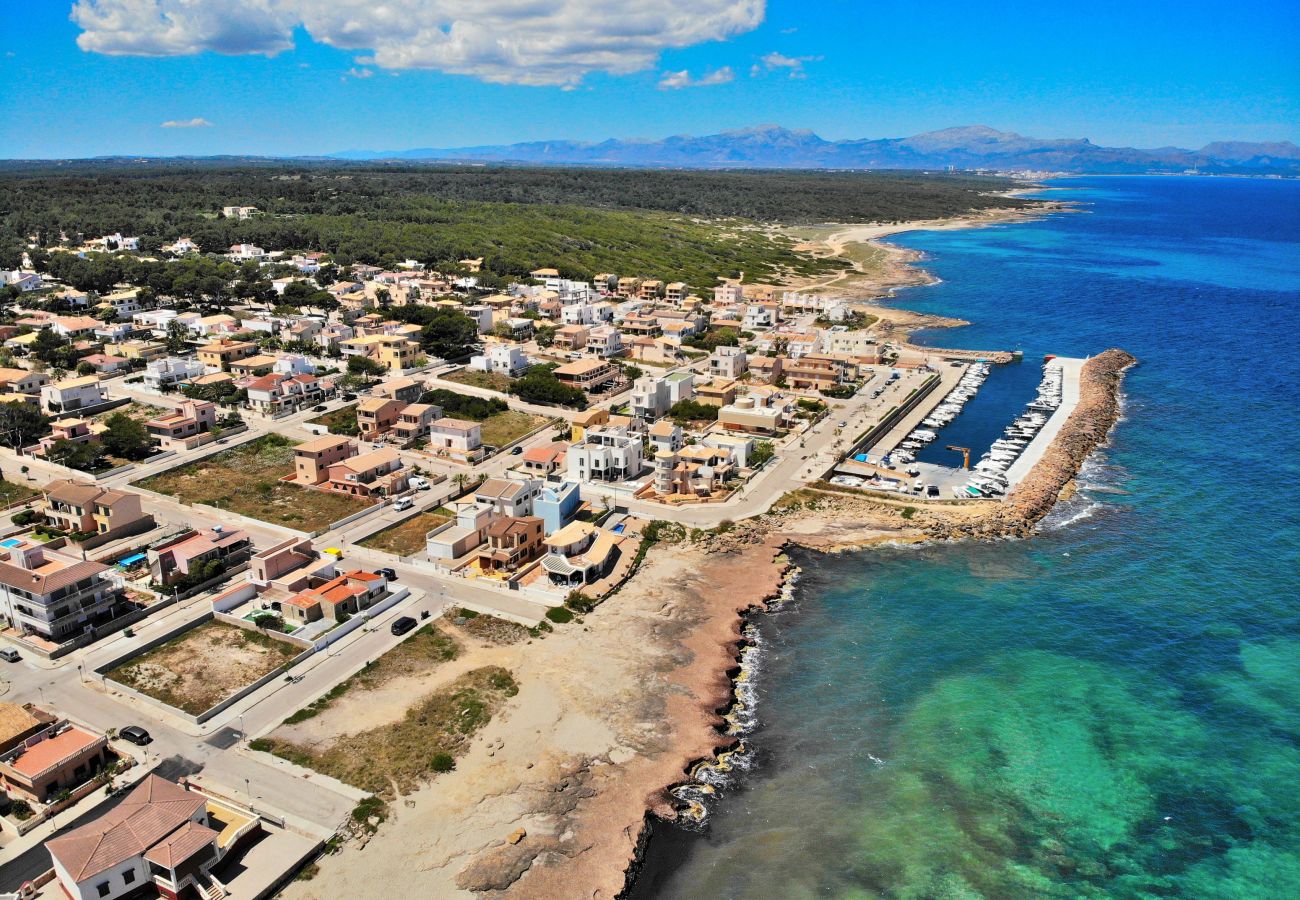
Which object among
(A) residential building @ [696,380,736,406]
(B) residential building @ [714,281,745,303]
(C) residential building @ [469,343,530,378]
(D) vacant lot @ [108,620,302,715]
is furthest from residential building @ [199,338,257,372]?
(B) residential building @ [714,281,745,303]

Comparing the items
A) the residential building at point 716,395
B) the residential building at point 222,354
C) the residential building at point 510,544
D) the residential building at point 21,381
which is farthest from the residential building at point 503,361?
the residential building at point 510,544

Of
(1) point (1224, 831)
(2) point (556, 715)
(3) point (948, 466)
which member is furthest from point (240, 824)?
(3) point (948, 466)

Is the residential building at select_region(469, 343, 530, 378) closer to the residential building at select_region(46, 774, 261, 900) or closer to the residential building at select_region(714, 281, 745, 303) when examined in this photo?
the residential building at select_region(714, 281, 745, 303)

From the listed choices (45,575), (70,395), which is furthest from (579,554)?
(70,395)

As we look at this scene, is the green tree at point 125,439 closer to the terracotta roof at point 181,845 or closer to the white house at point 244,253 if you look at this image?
the terracotta roof at point 181,845

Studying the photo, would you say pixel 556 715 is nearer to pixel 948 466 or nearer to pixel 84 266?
pixel 948 466

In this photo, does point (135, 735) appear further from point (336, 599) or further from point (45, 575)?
point (45, 575)
